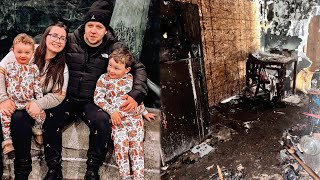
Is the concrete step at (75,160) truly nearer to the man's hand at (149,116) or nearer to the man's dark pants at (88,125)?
the man's dark pants at (88,125)

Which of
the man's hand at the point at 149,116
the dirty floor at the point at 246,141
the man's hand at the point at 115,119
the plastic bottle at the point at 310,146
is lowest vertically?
the dirty floor at the point at 246,141

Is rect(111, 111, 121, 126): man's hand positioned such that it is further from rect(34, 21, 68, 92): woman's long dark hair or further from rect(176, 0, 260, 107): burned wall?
rect(176, 0, 260, 107): burned wall

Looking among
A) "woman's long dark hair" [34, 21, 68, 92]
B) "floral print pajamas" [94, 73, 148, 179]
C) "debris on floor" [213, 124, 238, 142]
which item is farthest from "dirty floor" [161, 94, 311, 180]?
"woman's long dark hair" [34, 21, 68, 92]

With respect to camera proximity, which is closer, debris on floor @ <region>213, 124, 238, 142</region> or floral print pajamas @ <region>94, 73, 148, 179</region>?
floral print pajamas @ <region>94, 73, 148, 179</region>

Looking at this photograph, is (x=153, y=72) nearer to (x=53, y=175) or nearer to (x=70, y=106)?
(x=70, y=106)

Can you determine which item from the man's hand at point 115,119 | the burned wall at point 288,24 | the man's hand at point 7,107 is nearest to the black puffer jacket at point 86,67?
the man's hand at point 115,119

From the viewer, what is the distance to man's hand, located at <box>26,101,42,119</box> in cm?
235

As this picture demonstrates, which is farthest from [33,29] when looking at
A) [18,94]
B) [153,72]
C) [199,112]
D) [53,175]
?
[199,112]

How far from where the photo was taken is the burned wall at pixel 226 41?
4.64 m

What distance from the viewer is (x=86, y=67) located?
2414 mm

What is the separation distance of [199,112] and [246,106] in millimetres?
1958

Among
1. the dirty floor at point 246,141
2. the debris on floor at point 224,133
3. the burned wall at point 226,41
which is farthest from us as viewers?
the burned wall at point 226,41

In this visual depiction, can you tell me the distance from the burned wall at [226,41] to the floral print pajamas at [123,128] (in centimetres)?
249

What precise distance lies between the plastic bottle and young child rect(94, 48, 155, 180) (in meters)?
2.01
